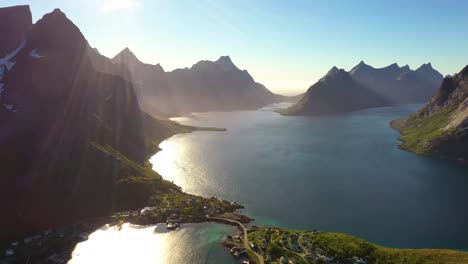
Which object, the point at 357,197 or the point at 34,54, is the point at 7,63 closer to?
the point at 34,54

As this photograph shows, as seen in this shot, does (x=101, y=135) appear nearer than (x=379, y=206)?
No

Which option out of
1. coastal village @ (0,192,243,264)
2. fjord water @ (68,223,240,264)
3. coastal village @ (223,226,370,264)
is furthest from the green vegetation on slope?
coastal village @ (0,192,243,264)

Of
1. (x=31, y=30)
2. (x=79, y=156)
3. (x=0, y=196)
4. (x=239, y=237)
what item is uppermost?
(x=31, y=30)

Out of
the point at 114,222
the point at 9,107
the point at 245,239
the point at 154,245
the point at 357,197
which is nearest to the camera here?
the point at 245,239

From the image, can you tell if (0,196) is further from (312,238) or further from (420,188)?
(420,188)

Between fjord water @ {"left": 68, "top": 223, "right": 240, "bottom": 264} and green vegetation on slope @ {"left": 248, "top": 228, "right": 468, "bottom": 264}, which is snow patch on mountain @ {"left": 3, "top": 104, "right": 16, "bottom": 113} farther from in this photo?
green vegetation on slope @ {"left": 248, "top": 228, "right": 468, "bottom": 264}

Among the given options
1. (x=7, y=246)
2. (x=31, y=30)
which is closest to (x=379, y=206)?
(x=7, y=246)

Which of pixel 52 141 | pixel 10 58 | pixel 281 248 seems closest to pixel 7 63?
pixel 10 58
